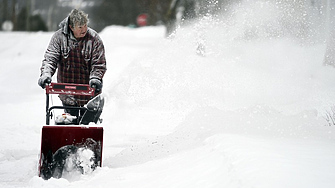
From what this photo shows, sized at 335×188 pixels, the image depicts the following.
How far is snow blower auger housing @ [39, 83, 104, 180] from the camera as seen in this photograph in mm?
4094

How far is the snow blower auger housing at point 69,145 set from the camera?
4.09 metres

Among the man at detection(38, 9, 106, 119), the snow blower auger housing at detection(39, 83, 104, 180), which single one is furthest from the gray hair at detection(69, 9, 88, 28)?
the snow blower auger housing at detection(39, 83, 104, 180)

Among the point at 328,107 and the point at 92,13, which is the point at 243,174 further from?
the point at 92,13

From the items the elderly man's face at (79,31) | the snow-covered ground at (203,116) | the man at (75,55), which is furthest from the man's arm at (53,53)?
the snow-covered ground at (203,116)

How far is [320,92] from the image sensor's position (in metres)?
10.0

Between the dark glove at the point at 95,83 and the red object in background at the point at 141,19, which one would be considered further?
the red object in background at the point at 141,19

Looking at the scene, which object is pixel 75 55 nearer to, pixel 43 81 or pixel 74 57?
pixel 74 57

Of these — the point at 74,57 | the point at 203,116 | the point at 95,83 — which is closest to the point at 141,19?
the point at 203,116

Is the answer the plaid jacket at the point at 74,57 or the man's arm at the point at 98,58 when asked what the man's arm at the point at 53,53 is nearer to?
the plaid jacket at the point at 74,57

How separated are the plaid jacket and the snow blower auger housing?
44cm

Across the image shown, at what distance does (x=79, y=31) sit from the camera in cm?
454

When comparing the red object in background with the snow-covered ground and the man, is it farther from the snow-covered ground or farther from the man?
the man

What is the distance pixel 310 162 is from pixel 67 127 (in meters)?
2.25

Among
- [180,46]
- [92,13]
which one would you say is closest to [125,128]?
[180,46]
